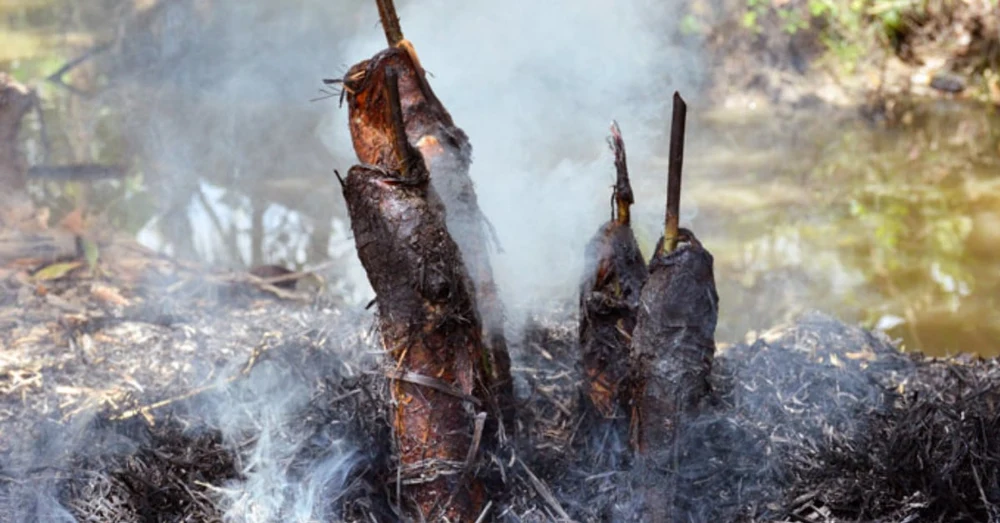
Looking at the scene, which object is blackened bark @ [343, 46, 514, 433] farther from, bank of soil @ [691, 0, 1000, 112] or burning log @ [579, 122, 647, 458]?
bank of soil @ [691, 0, 1000, 112]

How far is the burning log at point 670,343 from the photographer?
2.75 m

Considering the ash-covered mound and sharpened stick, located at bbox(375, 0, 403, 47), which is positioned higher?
sharpened stick, located at bbox(375, 0, 403, 47)

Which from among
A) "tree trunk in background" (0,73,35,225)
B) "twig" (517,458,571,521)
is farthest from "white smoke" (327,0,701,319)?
"tree trunk in background" (0,73,35,225)

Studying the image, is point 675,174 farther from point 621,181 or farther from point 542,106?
point 542,106

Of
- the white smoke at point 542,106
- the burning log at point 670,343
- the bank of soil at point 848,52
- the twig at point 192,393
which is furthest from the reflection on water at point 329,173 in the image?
the burning log at point 670,343

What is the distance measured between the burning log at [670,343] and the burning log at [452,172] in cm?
48

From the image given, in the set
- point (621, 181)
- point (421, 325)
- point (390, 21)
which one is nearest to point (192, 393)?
point (421, 325)

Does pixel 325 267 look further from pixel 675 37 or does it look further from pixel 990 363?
pixel 675 37

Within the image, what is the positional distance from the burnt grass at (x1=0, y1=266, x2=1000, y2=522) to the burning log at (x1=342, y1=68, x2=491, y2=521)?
0.46ft

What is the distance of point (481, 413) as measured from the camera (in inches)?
109

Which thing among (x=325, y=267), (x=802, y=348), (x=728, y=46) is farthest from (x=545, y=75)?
(x=728, y=46)

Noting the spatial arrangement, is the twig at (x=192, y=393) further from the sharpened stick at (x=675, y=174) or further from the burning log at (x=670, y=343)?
the sharpened stick at (x=675, y=174)

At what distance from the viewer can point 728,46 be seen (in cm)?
1129

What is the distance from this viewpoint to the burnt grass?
2.82 m
